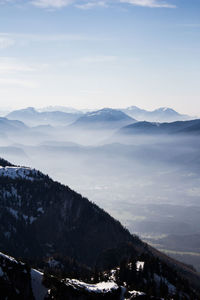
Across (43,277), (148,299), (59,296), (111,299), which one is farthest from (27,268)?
(148,299)

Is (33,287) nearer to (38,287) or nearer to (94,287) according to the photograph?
(38,287)

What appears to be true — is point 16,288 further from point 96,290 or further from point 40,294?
point 96,290

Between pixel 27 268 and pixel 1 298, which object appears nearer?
pixel 1 298

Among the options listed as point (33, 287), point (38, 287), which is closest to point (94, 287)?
point (38, 287)

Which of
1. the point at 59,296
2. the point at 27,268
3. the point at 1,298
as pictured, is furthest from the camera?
the point at 27,268

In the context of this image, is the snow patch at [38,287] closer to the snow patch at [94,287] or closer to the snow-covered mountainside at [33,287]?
the snow-covered mountainside at [33,287]

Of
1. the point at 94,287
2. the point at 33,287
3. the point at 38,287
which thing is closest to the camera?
the point at 33,287

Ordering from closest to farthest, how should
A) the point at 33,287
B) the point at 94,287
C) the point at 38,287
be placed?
the point at 33,287, the point at 38,287, the point at 94,287

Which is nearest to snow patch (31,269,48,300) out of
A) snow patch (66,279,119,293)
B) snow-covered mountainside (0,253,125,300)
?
snow-covered mountainside (0,253,125,300)

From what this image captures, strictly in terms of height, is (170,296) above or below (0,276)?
below

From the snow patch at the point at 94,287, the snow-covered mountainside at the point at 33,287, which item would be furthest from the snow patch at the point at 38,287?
the snow patch at the point at 94,287

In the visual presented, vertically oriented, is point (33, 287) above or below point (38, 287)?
above
